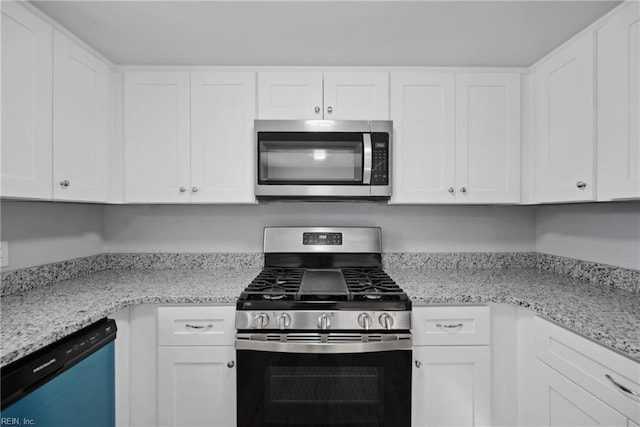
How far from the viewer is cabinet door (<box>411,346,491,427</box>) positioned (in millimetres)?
1551

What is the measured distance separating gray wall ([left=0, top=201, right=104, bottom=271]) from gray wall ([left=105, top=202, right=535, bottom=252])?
13 cm

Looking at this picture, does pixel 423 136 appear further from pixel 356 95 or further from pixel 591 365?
pixel 591 365

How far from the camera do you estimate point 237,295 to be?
5.21 feet

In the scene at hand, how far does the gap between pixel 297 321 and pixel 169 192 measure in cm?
112

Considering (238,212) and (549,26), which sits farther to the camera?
(238,212)

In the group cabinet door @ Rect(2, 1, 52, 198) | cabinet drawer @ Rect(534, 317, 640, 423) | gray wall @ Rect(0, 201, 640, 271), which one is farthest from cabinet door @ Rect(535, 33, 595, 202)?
cabinet door @ Rect(2, 1, 52, 198)

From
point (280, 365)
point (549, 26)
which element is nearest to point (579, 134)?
point (549, 26)

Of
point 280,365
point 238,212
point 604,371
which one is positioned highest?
point 238,212

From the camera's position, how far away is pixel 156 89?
1.95m

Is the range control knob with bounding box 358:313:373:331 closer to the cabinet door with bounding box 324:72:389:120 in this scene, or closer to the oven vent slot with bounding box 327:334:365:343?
the oven vent slot with bounding box 327:334:365:343

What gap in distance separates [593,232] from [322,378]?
5.75 ft

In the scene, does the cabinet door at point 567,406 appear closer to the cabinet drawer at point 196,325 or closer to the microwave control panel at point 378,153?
the microwave control panel at point 378,153

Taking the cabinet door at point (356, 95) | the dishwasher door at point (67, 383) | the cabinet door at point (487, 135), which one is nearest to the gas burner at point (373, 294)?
the cabinet door at point (487, 135)

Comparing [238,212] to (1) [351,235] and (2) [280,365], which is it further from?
(2) [280,365]
